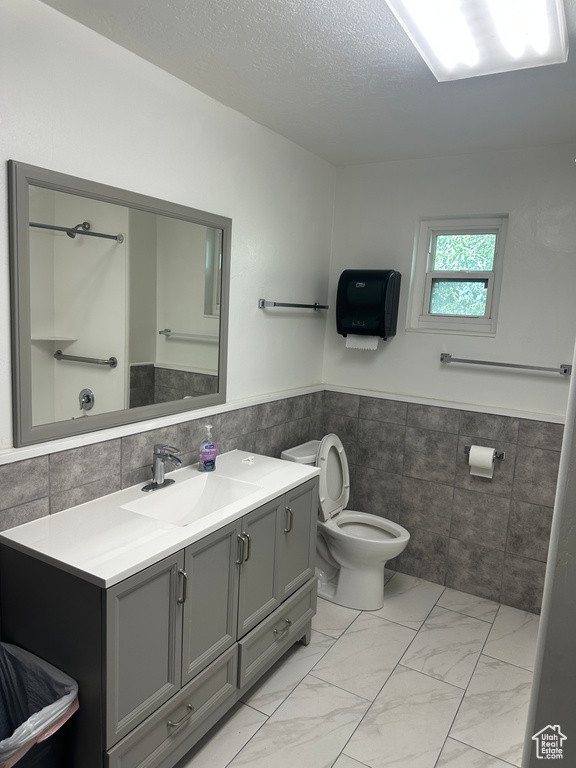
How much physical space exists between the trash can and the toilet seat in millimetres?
1568

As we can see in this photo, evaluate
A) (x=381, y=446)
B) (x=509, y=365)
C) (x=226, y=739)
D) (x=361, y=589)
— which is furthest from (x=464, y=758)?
(x=509, y=365)

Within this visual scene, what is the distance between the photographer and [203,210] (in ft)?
7.82

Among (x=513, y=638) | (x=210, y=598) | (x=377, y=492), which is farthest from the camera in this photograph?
(x=377, y=492)

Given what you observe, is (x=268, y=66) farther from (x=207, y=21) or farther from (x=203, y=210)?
(x=203, y=210)

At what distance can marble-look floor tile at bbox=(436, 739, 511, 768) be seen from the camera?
1929mm

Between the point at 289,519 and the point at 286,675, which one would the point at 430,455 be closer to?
the point at 289,519

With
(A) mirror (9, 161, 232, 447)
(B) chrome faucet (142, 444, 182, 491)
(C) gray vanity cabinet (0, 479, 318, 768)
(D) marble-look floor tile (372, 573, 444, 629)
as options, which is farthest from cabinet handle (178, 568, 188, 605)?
(D) marble-look floor tile (372, 573, 444, 629)

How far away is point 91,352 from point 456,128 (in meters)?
1.99

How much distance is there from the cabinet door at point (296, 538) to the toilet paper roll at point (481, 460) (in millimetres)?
1021

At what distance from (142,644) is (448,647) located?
1700 millimetres

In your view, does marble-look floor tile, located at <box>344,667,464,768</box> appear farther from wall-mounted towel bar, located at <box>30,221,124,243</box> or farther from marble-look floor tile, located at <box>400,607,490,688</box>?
wall-mounted towel bar, located at <box>30,221,124,243</box>

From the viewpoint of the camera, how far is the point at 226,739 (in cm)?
198

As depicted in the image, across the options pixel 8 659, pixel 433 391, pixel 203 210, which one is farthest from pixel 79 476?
pixel 433 391

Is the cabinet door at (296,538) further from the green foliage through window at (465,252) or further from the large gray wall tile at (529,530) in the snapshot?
the green foliage through window at (465,252)
